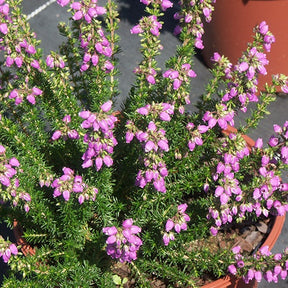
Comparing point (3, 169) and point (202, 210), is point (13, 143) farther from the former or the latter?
point (202, 210)

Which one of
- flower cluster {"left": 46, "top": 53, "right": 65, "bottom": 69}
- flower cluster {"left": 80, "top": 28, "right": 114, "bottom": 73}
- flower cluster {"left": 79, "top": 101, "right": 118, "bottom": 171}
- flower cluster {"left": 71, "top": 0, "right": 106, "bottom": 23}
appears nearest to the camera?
flower cluster {"left": 79, "top": 101, "right": 118, "bottom": 171}

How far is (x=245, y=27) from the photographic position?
4492 millimetres

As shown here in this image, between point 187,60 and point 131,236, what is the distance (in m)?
1.13

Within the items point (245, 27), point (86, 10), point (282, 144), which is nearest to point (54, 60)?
point (86, 10)

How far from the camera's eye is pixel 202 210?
116 inches

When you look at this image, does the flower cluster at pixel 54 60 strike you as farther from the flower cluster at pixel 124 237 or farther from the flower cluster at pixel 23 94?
the flower cluster at pixel 124 237

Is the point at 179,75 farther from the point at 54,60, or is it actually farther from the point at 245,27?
the point at 245,27

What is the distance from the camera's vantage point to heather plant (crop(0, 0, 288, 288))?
2.22m

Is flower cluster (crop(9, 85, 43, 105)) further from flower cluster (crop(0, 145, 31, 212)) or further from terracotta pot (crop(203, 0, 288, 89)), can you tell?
terracotta pot (crop(203, 0, 288, 89))

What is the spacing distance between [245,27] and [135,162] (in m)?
2.24

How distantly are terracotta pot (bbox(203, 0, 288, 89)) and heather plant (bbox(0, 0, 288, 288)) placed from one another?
5.65 ft

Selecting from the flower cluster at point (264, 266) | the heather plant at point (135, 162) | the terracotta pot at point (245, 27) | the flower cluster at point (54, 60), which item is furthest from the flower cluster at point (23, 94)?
the terracotta pot at point (245, 27)

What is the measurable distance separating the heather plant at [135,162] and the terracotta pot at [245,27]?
1.72 meters

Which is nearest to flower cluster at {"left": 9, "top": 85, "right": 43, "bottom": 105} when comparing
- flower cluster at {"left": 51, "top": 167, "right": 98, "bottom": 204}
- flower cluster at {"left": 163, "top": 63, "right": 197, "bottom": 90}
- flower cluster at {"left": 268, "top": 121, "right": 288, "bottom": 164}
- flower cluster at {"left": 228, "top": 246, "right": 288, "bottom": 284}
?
flower cluster at {"left": 51, "top": 167, "right": 98, "bottom": 204}
